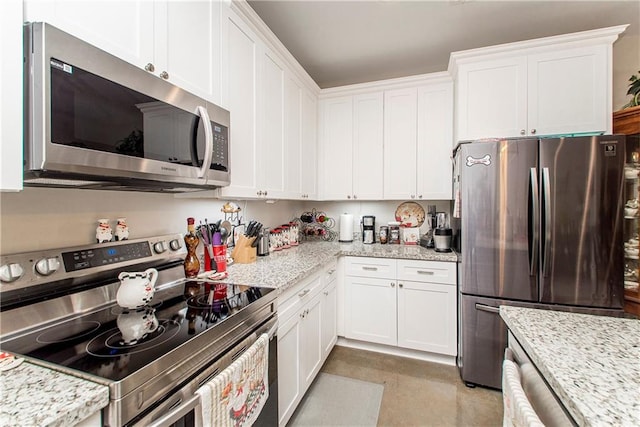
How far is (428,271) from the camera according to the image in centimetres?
234

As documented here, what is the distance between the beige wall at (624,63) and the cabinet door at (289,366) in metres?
3.23

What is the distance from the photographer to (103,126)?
0.92 meters

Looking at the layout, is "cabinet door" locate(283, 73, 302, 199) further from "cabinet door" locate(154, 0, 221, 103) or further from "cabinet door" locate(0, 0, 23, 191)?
"cabinet door" locate(0, 0, 23, 191)

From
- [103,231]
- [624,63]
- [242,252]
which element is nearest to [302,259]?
[242,252]

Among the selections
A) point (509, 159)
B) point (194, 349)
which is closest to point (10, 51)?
point (194, 349)

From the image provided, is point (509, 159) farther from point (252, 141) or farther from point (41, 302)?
point (41, 302)

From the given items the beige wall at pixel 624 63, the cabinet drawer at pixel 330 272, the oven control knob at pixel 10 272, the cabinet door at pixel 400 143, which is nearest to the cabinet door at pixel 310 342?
the cabinet drawer at pixel 330 272

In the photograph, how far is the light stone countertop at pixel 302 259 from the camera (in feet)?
5.15

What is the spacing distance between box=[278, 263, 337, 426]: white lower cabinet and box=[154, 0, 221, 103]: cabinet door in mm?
1149

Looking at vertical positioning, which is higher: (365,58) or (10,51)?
(365,58)

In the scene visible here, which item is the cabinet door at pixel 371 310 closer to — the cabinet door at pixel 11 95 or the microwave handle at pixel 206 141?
the microwave handle at pixel 206 141

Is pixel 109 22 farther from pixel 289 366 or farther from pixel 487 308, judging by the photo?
pixel 487 308

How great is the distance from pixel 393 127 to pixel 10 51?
2.63 m

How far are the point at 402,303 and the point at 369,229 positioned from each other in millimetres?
846
